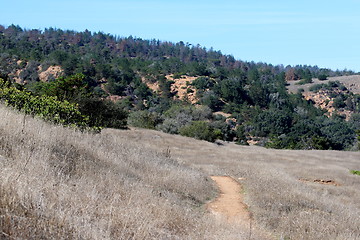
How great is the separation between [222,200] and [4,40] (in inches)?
4809

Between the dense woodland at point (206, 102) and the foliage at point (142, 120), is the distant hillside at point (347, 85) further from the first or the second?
the foliage at point (142, 120)

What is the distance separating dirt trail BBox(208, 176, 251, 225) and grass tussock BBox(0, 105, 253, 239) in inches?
23.6

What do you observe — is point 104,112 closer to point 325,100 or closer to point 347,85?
point 325,100

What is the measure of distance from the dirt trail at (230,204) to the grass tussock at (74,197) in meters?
0.60

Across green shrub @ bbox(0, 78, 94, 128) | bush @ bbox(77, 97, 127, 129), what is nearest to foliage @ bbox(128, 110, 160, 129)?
bush @ bbox(77, 97, 127, 129)

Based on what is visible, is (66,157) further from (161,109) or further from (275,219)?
(161,109)

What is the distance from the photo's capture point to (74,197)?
17.1 feet

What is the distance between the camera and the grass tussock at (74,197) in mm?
4062

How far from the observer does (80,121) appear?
1908 centimetres

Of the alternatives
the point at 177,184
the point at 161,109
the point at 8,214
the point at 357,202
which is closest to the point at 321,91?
the point at 161,109

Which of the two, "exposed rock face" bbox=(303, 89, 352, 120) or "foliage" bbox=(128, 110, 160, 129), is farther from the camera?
"exposed rock face" bbox=(303, 89, 352, 120)

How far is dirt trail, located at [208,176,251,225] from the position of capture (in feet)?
30.1

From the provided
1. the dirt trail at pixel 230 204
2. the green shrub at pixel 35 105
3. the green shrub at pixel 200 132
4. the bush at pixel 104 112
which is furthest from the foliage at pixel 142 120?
the dirt trail at pixel 230 204

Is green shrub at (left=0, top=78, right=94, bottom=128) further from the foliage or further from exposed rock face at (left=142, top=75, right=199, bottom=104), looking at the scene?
exposed rock face at (left=142, top=75, right=199, bottom=104)
